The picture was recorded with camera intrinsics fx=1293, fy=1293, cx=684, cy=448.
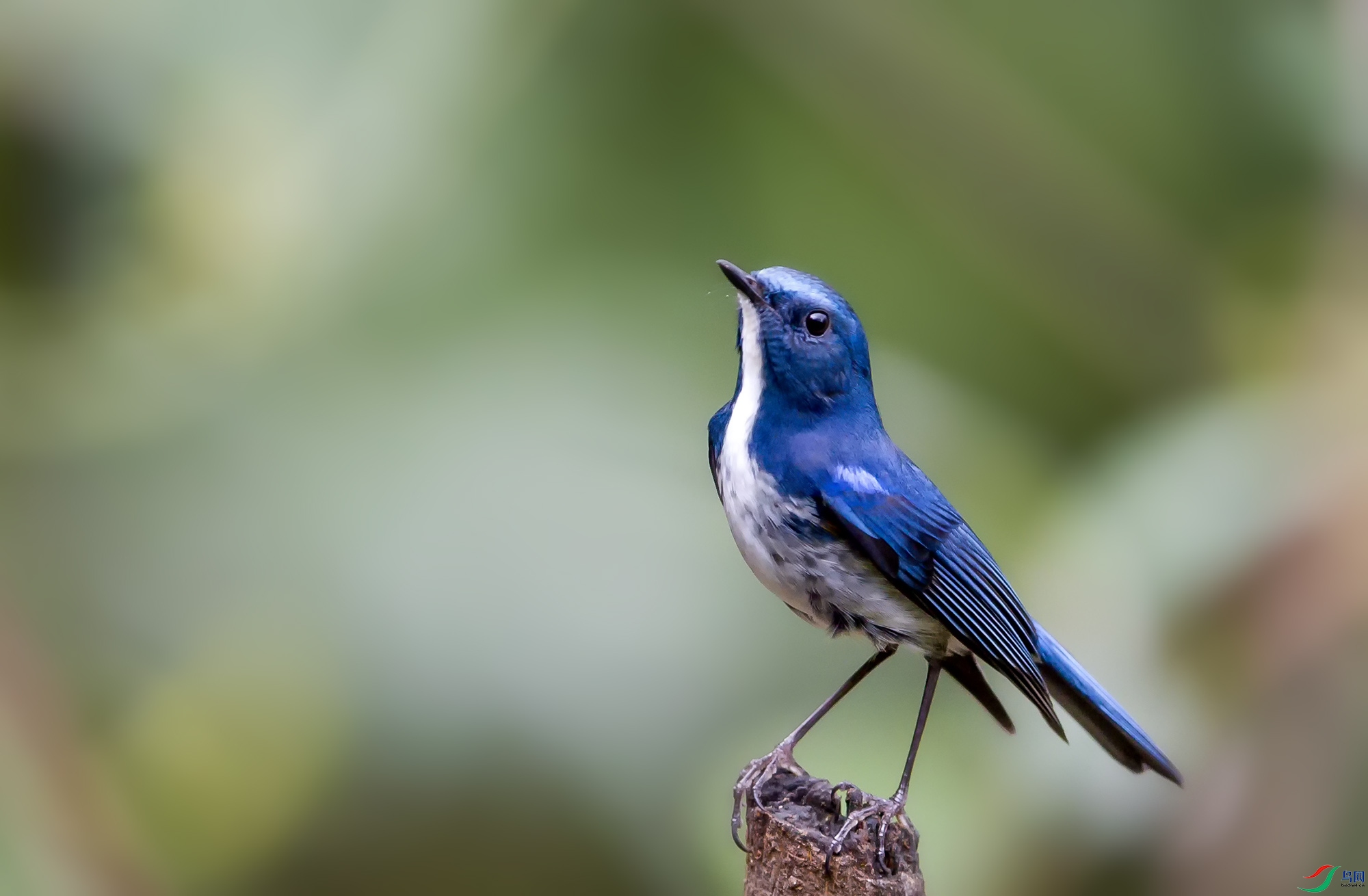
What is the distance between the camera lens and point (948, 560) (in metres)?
2.51

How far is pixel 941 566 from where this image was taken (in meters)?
2.49

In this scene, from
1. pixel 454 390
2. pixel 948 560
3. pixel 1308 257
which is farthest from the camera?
pixel 1308 257

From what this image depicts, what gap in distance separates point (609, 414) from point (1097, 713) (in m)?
1.80

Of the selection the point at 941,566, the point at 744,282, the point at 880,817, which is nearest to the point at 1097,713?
the point at 941,566

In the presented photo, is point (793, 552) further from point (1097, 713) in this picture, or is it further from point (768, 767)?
point (1097, 713)

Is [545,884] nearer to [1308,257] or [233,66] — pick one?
[233,66]

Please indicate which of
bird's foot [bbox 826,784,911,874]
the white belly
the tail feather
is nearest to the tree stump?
bird's foot [bbox 826,784,911,874]

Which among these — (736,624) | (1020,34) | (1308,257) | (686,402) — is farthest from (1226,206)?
(736,624)

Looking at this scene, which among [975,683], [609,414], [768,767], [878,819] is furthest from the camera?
[609,414]

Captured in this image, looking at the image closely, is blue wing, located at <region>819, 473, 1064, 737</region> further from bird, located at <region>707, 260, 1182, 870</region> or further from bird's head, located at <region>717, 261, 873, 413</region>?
bird's head, located at <region>717, 261, 873, 413</region>

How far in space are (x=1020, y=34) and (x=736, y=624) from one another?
90.6 inches

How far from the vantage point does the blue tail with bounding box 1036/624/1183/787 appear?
2.76m

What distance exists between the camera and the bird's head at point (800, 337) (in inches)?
95.9

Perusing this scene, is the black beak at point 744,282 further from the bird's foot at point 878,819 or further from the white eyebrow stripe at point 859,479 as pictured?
the bird's foot at point 878,819
